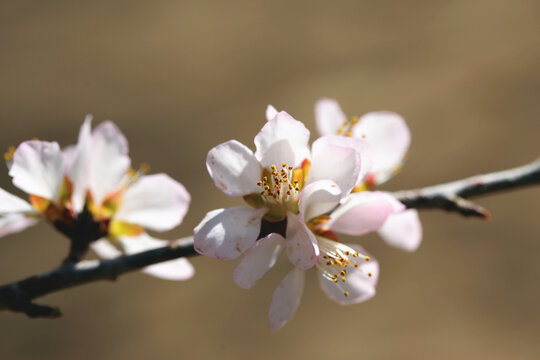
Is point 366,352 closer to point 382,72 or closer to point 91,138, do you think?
point 382,72

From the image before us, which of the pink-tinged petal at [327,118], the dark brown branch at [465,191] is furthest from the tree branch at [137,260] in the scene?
the pink-tinged petal at [327,118]

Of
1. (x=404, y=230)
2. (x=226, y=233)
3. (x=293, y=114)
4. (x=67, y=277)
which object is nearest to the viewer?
(x=226, y=233)

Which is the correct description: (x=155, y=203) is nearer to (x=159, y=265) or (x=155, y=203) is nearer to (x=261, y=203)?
(x=159, y=265)

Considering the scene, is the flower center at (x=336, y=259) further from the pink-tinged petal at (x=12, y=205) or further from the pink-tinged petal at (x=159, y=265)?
the pink-tinged petal at (x=12, y=205)

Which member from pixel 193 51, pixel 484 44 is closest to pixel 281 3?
pixel 193 51

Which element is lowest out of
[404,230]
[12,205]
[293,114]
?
[293,114]

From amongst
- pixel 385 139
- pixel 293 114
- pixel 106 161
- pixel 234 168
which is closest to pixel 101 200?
pixel 106 161
